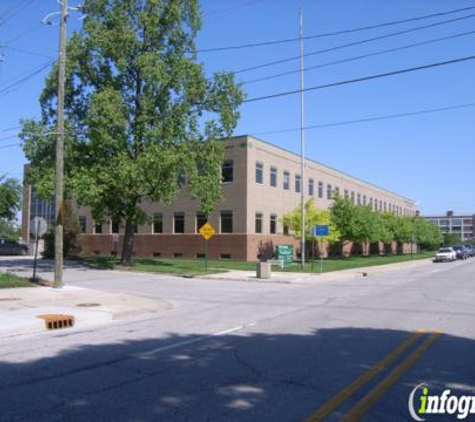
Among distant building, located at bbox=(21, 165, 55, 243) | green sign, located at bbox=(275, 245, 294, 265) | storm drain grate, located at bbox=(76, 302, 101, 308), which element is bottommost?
storm drain grate, located at bbox=(76, 302, 101, 308)

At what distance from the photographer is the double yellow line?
5.58 metres

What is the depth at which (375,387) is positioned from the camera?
655 cm

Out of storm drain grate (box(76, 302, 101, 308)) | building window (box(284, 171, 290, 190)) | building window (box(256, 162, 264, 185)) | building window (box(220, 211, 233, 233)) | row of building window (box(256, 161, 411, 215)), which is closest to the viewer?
storm drain grate (box(76, 302, 101, 308))

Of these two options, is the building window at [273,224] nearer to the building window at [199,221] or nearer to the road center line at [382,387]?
the building window at [199,221]

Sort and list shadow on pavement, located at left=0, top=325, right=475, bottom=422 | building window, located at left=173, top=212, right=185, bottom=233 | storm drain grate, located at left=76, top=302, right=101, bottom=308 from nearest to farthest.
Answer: shadow on pavement, located at left=0, top=325, right=475, bottom=422 < storm drain grate, located at left=76, top=302, right=101, bottom=308 < building window, located at left=173, top=212, right=185, bottom=233

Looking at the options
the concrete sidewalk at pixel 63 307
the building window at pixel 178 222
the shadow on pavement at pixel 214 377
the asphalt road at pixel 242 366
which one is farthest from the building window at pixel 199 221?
the shadow on pavement at pixel 214 377

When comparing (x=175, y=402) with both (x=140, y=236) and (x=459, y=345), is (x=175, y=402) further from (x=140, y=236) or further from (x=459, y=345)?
(x=140, y=236)

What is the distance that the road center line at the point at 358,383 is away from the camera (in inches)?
220

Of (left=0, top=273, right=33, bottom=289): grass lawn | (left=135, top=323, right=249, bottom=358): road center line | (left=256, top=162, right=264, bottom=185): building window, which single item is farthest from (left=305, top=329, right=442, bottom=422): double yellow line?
(left=256, top=162, right=264, bottom=185): building window

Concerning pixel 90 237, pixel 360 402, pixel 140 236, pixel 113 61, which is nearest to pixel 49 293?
pixel 360 402

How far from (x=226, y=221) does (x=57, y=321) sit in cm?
3285

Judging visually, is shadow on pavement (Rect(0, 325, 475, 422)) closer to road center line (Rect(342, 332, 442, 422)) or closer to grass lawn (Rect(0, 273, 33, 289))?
road center line (Rect(342, 332, 442, 422))

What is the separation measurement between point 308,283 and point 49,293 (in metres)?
12.3

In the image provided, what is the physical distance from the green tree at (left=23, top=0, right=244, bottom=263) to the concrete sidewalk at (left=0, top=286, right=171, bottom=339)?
11485 mm
